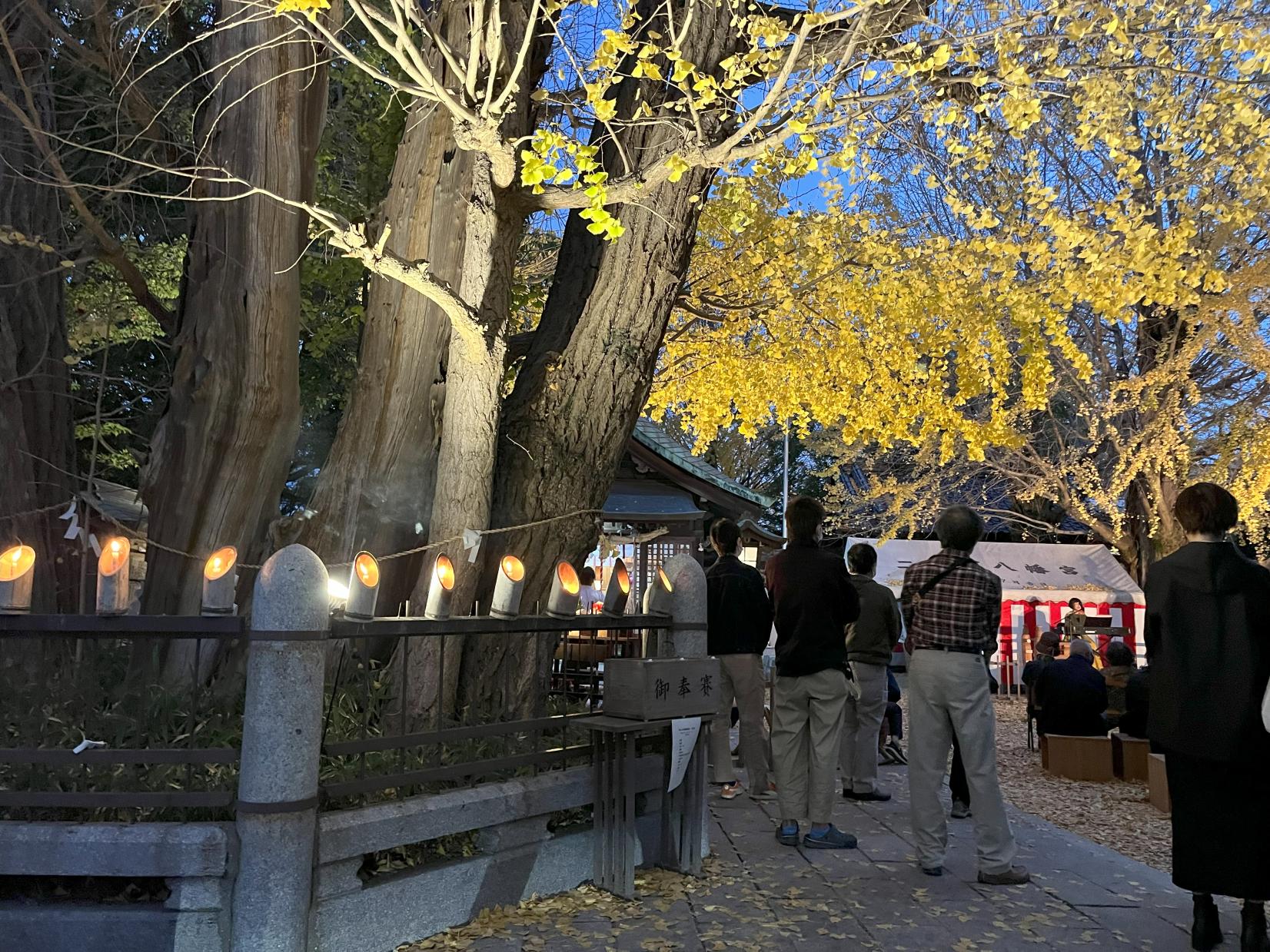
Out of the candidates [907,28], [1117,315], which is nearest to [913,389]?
[1117,315]

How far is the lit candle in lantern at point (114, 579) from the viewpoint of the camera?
12.9ft

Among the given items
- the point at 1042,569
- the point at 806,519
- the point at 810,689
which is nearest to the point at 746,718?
the point at 810,689

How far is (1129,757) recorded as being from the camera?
31.9 ft

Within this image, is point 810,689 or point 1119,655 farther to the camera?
point 1119,655

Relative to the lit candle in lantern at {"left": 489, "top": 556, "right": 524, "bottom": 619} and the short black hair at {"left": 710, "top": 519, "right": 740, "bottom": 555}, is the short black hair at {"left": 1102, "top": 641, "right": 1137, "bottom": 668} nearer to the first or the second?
the short black hair at {"left": 710, "top": 519, "right": 740, "bottom": 555}

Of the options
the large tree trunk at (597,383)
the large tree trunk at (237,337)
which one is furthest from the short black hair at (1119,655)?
the large tree trunk at (237,337)

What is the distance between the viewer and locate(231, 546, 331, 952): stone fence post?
12.0 feet

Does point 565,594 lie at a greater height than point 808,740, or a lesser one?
greater

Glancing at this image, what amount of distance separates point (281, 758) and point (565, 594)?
1.78 meters

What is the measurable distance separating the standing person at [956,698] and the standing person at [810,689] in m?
0.47

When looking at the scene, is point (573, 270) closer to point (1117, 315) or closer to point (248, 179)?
point (248, 179)

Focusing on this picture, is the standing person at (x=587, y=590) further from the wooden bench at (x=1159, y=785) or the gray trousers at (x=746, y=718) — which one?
the wooden bench at (x=1159, y=785)

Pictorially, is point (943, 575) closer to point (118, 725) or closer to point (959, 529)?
point (959, 529)

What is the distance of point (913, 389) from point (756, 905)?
7861 mm
